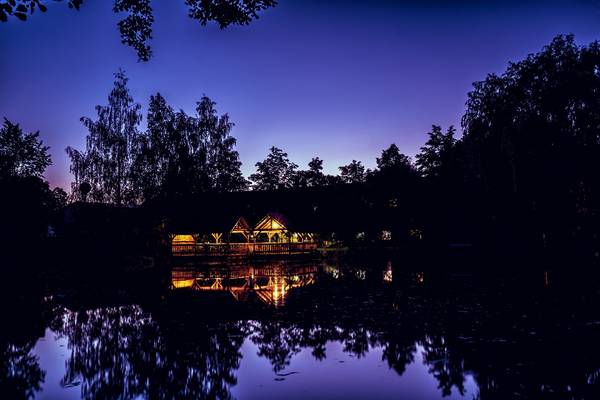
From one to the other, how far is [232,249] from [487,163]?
2307cm

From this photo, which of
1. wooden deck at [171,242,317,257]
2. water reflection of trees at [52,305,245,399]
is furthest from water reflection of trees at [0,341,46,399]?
wooden deck at [171,242,317,257]

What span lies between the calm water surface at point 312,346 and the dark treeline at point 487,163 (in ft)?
49.2

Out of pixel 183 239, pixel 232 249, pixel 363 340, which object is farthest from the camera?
pixel 183 239

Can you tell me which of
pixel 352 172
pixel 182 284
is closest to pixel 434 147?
pixel 352 172

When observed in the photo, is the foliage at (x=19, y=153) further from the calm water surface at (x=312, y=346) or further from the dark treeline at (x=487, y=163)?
the calm water surface at (x=312, y=346)

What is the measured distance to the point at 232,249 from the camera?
134 ft

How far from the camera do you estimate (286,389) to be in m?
6.18

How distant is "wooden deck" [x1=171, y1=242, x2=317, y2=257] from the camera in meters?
39.6

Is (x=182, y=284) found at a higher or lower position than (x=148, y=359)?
lower

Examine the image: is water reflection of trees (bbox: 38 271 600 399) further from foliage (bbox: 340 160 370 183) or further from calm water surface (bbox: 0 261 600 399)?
foliage (bbox: 340 160 370 183)

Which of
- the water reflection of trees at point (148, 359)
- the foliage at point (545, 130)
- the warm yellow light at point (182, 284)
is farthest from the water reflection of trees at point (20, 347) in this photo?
the foliage at point (545, 130)

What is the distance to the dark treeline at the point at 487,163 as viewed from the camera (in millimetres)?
28141

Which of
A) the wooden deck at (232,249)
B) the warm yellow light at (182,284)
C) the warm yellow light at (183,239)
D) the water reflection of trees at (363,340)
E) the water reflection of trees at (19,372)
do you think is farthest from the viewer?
the warm yellow light at (183,239)

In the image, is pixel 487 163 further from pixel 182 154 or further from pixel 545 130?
pixel 182 154
